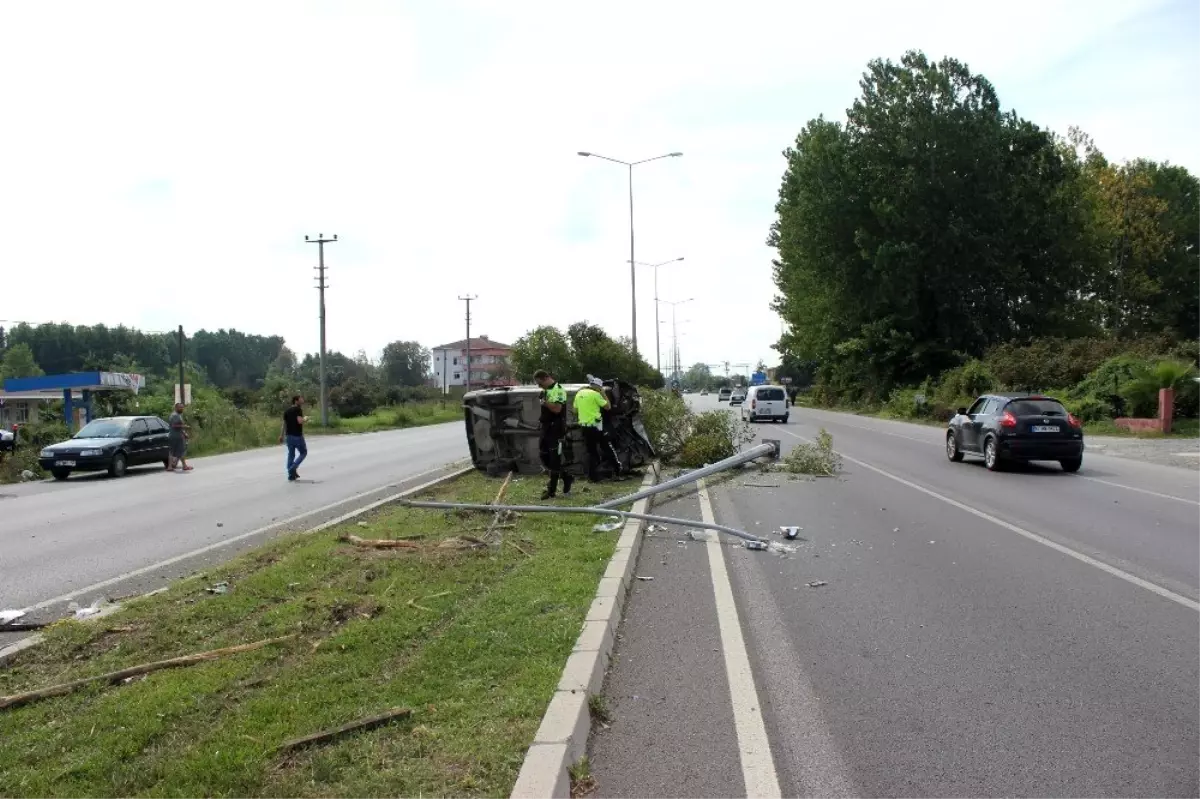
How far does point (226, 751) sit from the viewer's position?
12.8 ft

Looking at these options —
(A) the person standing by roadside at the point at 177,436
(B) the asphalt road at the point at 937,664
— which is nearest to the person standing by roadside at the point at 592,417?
(B) the asphalt road at the point at 937,664

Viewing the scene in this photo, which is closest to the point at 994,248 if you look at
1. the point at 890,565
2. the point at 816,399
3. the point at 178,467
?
the point at 816,399

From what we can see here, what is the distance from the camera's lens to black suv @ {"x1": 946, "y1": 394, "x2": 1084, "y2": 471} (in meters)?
16.6

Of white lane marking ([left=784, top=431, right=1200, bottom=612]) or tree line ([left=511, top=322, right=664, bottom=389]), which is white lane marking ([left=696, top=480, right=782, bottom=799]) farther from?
tree line ([left=511, top=322, right=664, bottom=389])

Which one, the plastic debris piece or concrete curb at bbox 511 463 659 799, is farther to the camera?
the plastic debris piece

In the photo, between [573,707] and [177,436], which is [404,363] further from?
[573,707]

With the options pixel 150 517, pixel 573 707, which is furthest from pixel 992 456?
pixel 573 707

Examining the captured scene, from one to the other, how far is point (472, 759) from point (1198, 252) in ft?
239

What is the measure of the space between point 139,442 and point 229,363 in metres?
120

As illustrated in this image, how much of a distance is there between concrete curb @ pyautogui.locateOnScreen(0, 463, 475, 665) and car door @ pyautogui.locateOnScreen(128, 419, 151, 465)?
1040cm

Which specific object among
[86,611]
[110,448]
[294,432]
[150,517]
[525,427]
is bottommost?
[150,517]

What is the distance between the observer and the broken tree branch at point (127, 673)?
4746mm

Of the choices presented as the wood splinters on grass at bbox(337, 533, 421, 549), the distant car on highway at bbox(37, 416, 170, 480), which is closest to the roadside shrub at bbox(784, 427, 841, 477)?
the wood splinters on grass at bbox(337, 533, 421, 549)

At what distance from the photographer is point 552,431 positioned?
12578 millimetres
